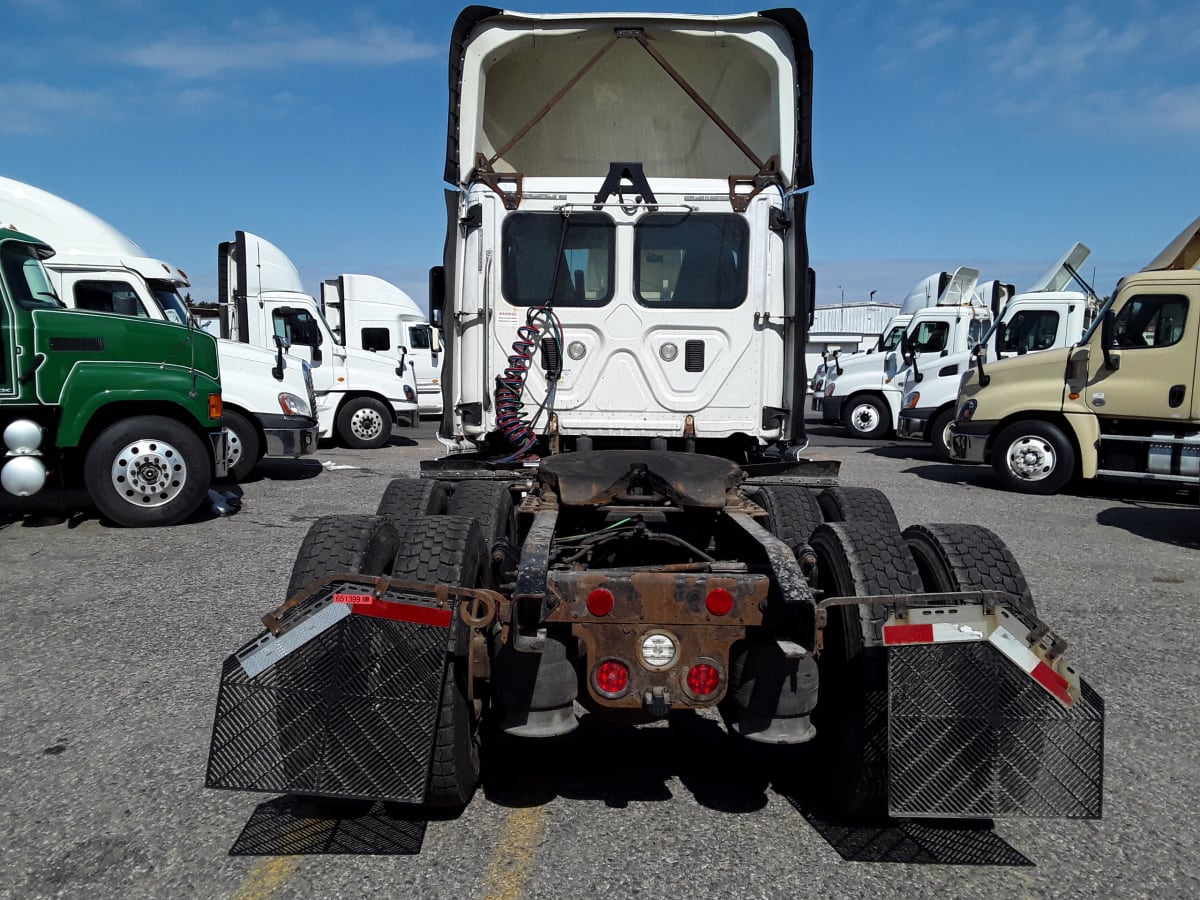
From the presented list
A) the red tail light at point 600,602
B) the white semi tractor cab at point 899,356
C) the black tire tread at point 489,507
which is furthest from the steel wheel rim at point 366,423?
the red tail light at point 600,602

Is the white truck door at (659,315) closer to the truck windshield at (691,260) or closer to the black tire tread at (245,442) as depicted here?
the truck windshield at (691,260)

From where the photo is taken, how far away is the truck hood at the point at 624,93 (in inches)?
231

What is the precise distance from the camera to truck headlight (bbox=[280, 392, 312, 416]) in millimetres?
11156

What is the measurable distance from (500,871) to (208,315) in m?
16.3

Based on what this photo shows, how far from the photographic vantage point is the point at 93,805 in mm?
3236

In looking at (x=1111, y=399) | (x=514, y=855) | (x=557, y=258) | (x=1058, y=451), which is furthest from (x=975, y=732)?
(x=1058, y=451)

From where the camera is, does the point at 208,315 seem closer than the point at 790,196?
No

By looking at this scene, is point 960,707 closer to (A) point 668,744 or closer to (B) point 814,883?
(B) point 814,883

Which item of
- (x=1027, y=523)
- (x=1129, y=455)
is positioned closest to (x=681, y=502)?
(x=1027, y=523)

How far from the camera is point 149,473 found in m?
8.37

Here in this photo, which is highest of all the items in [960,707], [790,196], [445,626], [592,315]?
[790,196]

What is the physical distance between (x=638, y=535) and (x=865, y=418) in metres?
14.9

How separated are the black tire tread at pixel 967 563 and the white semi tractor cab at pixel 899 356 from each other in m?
14.2

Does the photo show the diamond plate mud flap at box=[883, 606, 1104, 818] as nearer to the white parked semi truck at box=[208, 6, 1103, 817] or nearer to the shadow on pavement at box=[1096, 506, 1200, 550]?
the white parked semi truck at box=[208, 6, 1103, 817]
